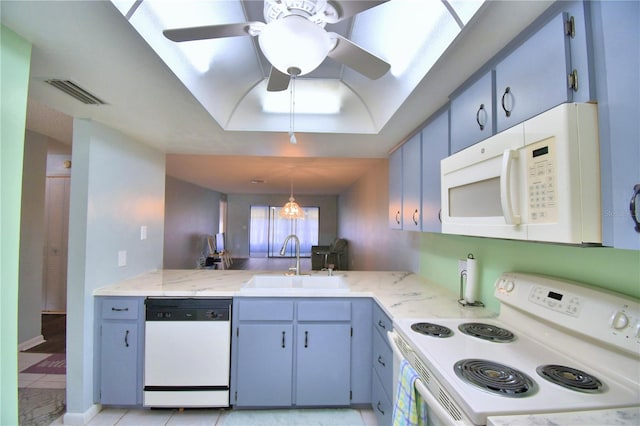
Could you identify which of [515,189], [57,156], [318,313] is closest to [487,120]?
[515,189]

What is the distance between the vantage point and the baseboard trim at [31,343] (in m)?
2.86

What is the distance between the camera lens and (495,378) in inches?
34.5

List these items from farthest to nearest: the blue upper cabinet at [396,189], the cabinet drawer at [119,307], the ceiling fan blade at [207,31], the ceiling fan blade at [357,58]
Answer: the blue upper cabinet at [396,189]
the cabinet drawer at [119,307]
the ceiling fan blade at [357,58]
the ceiling fan blade at [207,31]

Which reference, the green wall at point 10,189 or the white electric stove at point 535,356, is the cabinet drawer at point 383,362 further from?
the green wall at point 10,189

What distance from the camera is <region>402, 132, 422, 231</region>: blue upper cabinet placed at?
77.8 inches

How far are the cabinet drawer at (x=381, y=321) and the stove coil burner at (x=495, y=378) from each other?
0.67 m

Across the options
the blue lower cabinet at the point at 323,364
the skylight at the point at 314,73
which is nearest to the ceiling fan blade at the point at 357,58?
the skylight at the point at 314,73

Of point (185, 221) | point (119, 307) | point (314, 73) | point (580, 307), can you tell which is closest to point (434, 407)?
point (580, 307)

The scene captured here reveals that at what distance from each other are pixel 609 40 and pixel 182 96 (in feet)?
6.14

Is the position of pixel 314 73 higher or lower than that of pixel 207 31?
higher

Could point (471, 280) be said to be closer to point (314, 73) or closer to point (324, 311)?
point (324, 311)

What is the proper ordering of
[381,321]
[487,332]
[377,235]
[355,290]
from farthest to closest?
[377,235] → [355,290] → [381,321] → [487,332]

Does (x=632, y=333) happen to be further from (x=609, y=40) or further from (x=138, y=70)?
(x=138, y=70)

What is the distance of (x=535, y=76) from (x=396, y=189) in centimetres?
154
